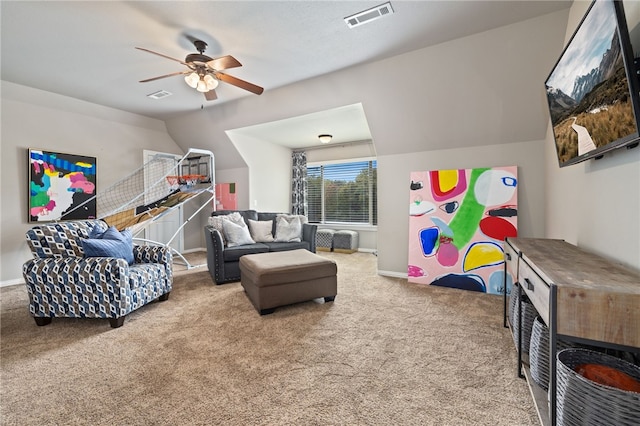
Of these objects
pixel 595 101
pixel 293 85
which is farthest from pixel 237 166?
pixel 595 101

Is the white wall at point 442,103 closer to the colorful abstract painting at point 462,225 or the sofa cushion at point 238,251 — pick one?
the colorful abstract painting at point 462,225

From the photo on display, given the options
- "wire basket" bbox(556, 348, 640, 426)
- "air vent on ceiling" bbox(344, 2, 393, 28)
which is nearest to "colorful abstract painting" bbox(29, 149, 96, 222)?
"air vent on ceiling" bbox(344, 2, 393, 28)

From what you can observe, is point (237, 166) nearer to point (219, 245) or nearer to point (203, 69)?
point (219, 245)

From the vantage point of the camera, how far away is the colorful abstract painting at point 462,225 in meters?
3.55

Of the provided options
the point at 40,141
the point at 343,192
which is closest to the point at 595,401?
the point at 343,192

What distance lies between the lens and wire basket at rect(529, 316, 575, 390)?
4.92ft

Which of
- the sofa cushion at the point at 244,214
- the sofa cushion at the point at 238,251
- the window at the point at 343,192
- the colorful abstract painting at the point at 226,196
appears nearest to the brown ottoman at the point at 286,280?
the sofa cushion at the point at 238,251

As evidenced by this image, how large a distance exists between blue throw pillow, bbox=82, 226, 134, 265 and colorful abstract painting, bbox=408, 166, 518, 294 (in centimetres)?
356

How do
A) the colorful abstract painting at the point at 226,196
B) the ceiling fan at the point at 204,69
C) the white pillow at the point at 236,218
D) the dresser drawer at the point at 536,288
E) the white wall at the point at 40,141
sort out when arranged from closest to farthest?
1. the dresser drawer at the point at 536,288
2. the ceiling fan at the point at 204,69
3. the white wall at the point at 40,141
4. the white pillow at the point at 236,218
5. the colorful abstract painting at the point at 226,196

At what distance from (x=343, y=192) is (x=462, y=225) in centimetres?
335

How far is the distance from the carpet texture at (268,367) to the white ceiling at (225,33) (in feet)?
9.36

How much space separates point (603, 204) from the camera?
1727 mm

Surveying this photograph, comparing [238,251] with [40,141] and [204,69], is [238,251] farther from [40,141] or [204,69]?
[40,141]

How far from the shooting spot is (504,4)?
241cm
